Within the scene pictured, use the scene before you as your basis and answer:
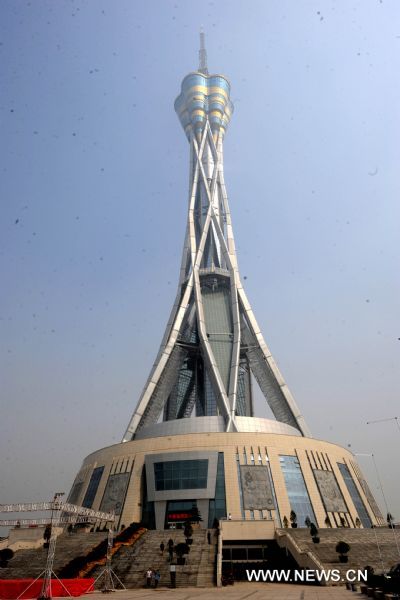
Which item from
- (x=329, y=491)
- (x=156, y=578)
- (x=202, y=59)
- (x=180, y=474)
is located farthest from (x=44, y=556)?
(x=202, y=59)

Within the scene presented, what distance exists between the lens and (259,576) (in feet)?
95.5

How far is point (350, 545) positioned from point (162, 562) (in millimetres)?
12226

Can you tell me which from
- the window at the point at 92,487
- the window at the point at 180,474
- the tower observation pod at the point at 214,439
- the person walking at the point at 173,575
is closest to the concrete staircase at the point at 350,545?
the tower observation pod at the point at 214,439

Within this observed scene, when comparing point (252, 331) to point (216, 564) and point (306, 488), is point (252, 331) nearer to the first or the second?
Answer: point (306, 488)

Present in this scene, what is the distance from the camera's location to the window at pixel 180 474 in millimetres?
41250

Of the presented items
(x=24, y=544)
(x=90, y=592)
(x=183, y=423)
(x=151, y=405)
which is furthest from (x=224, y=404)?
(x=90, y=592)

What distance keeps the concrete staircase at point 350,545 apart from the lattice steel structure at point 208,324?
1862cm

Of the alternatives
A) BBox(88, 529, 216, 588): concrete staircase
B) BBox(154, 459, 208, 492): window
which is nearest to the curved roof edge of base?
BBox(154, 459, 208, 492): window

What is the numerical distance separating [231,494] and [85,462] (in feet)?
69.0

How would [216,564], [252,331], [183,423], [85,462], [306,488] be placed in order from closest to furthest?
1. [216,564]
2. [306,488]
3. [183,423]
4. [85,462]
5. [252,331]

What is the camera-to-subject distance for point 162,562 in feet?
89.1

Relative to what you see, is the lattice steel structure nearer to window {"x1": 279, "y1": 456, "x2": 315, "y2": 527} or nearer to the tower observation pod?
the tower observation pod

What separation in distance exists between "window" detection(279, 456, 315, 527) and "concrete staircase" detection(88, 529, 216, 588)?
11384mm

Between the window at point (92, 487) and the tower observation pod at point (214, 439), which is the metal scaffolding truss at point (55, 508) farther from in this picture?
the window at point (92, 487)
